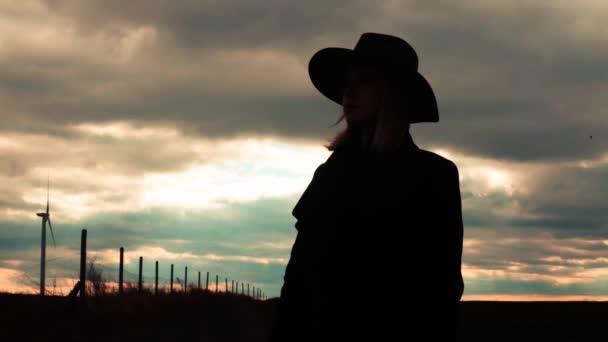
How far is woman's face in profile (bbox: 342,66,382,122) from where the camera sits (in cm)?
383

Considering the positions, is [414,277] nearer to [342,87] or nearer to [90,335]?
[342,87]

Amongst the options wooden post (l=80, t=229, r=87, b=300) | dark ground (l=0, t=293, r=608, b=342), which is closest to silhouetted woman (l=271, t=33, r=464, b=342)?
dark ground (l=0, t=293, r=608, b=342)

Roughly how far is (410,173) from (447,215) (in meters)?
0.24

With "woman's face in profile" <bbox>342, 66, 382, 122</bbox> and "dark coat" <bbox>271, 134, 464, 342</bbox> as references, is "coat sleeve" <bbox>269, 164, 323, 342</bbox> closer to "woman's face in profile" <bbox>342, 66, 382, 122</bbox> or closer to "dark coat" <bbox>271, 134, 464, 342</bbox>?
"dark coat" <bbox>271, 134, 464, 342</bbox>

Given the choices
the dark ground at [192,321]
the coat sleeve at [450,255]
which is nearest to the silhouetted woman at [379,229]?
the coat sleeve at [450,255]

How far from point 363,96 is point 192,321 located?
42.6ft

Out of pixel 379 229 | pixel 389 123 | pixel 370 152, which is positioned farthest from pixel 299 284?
pixel 389 123

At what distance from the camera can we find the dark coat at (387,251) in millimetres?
3619

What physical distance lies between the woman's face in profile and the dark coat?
7.0 inches

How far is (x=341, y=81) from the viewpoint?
176 inches

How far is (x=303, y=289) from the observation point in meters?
3.98

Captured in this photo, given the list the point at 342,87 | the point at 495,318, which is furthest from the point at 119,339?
the point at 342,87

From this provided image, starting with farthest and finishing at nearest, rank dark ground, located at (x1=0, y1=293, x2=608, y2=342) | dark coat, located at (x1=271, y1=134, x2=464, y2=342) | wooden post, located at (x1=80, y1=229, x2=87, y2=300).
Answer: wooden post, located at (x1=80, y1=229, x2=87, y2=300) < dark ground, located at (x1=0, y1=293, x2=608, y2=342) < dark coat, located at (x1=271, y1=134, x2=464, y2=342)

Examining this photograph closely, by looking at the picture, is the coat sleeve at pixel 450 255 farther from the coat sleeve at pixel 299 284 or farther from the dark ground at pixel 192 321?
the dark ground at pixel 192 321
